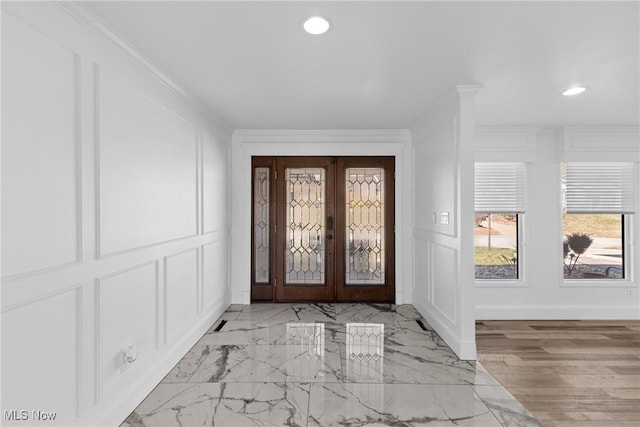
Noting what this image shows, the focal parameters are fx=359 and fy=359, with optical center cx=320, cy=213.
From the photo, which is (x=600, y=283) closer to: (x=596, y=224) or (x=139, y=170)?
(x=596, y=224)

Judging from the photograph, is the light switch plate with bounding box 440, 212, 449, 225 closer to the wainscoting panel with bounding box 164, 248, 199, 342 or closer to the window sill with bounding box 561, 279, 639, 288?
the window sill with bounding box 561, 279, 639, 288

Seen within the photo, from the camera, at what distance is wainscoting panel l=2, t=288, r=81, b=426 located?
151 cm

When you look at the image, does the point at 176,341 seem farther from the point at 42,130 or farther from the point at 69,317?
the point at 42,130

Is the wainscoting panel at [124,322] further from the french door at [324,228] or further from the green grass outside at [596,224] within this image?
the green grass outside at [596,224]

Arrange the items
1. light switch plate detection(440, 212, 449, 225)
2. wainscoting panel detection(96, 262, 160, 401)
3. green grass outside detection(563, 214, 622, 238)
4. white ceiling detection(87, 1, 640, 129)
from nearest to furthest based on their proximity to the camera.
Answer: white ceiling detection(87, 1, 640, 129)
wainscoting panel detection(96, 262, 160, 401)
light switch plate detection(440, 212, 449, 225)
green grass outside detection(563, 214, 622, 238)

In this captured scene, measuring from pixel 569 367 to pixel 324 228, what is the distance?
121 inches

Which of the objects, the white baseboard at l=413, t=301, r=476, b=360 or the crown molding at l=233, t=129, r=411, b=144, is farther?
the crown molding at l=233, t=129, r=411, b=144

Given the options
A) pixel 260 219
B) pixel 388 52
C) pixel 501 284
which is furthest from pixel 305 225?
pixel 388 52

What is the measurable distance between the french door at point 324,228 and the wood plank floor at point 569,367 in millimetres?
1629

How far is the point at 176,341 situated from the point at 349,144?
321 centimetres

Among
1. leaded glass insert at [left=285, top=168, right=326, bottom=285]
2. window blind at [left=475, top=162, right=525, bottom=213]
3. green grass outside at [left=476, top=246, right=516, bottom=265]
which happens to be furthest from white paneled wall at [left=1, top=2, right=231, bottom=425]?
green grass outside at [left=476, top=246, right=516, bottom=265]

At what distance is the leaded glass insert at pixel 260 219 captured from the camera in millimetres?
5062

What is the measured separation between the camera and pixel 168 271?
2.96 metres

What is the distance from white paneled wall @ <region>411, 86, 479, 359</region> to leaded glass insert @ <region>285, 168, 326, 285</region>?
1325 mm
